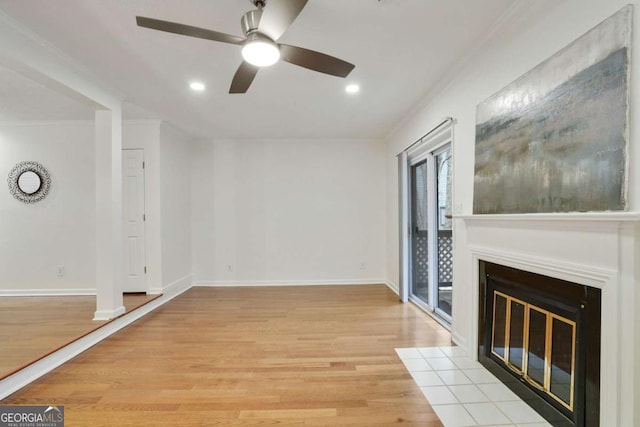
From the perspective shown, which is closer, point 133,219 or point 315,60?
point 315,60

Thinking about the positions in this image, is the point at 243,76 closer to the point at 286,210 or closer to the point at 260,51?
the point at 260,51

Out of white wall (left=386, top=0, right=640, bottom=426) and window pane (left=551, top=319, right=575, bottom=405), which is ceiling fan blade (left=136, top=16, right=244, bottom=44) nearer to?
white wall (left=386, top=0, right=640, bottom=426)

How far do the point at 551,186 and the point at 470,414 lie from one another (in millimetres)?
1424

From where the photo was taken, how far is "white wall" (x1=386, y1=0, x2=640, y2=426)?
3.86ft

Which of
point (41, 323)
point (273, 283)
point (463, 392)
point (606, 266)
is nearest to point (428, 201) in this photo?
point (463, 392)

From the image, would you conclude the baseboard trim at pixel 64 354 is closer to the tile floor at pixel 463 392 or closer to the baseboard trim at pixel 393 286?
the tile floor at pixel 463 392

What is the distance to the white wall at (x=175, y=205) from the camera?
4020 millimetres

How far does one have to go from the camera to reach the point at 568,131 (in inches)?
56.7

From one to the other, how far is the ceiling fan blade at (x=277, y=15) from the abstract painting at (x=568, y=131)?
4.58ft

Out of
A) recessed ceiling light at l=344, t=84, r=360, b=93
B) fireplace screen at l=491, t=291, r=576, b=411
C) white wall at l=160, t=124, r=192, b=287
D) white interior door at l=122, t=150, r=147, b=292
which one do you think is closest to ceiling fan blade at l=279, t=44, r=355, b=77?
recessed ceiling light at l=344, t=84, r=360, b=93

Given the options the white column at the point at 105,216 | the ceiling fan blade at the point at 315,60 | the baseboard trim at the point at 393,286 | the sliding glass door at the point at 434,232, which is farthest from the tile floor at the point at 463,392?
the white column at the point at 105,216

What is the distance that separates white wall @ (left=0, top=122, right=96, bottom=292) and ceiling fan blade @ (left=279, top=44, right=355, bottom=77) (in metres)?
3.77

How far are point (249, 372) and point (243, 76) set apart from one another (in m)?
2.22

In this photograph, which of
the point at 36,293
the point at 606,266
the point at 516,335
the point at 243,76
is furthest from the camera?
the point at 36,293
